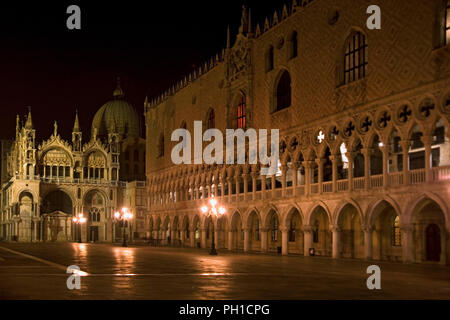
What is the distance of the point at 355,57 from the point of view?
34.7 meters

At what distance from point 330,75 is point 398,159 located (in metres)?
6.05

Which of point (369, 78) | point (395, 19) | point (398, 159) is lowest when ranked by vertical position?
point (398, 159)

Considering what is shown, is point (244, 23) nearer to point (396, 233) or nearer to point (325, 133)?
point (325, 133)

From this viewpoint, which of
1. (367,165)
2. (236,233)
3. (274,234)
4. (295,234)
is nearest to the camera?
(367,165)

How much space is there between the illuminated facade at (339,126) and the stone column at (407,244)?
0.17 feet

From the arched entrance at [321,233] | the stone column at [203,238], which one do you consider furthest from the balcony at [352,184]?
the stone column at [203,238]

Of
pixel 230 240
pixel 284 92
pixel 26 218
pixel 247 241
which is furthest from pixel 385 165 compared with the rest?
pixel 26 218

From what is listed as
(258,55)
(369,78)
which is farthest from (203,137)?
(369,78)

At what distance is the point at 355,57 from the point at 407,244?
1081cm

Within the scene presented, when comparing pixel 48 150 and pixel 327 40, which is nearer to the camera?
pixel 327 40

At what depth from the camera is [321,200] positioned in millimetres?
36250

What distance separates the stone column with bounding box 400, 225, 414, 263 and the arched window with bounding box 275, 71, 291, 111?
14.3 meters

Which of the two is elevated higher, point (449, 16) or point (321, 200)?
point (449, 16)
